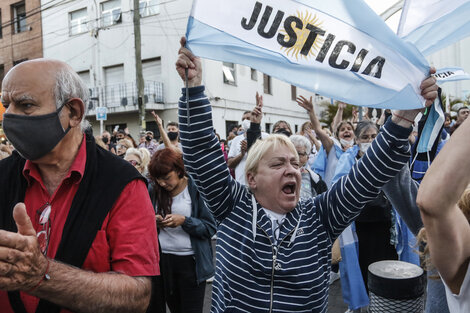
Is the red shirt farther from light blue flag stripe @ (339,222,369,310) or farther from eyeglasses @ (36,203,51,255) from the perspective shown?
light blue flag stripe @ (339,222,369,310)

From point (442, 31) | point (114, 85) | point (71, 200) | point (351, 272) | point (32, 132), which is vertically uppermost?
point (114, 85)

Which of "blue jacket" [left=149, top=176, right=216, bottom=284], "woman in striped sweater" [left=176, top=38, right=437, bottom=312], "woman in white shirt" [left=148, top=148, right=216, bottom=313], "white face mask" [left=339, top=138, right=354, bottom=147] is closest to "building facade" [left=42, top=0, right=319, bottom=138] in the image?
"white face mask" [left=339, top=138, right=354, bottom=147]

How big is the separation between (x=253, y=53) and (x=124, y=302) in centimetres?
127

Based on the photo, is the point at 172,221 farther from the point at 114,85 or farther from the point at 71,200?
the point at 114,85

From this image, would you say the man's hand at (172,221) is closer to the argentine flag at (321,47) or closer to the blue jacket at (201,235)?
the blue jacket at (201,235)

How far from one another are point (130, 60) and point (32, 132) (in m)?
19.7

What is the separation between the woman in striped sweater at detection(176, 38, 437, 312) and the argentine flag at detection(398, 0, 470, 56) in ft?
0.80

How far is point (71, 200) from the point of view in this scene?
1.65m

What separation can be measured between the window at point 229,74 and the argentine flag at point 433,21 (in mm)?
18621

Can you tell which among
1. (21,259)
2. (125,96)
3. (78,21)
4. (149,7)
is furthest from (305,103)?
(78,21)

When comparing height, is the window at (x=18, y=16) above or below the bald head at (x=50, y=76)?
above

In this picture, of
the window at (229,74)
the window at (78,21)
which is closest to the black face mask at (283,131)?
the window at (229,74)

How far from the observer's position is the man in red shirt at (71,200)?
1.51 meters

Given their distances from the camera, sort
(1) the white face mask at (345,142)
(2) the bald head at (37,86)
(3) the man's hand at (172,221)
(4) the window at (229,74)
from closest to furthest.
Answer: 1. (2) the bald head at (37,86)
2. (3) the man's hand at (172,221)
3. (1) the white face mask at (345,142)
4. (4) the window at (229,74)
